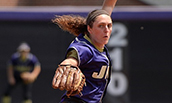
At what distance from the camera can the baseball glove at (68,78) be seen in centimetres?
340

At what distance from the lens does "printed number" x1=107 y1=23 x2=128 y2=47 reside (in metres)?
10.0

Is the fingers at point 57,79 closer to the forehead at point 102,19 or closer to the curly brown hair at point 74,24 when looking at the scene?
the forehead at point 102,19

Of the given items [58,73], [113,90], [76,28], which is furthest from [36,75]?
[58,73]

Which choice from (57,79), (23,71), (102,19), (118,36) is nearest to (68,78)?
(57,79)

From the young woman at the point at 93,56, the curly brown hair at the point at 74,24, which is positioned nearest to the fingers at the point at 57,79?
the young woman at the point at 93,56

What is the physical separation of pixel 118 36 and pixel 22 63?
109 inches

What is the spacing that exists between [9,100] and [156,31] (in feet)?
11.8

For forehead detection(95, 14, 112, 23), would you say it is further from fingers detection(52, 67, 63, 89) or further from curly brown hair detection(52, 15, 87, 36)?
fingers detection(52, 67, 63, 89)

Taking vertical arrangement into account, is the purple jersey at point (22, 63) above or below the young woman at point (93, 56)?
above

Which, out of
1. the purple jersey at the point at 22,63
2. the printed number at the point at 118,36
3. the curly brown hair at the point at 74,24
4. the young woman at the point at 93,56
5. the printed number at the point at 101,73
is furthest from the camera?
the purple jersey at the point at 22,63

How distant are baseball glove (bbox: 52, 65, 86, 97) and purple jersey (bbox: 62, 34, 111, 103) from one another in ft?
0.75

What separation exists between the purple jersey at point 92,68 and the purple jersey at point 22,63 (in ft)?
22.0

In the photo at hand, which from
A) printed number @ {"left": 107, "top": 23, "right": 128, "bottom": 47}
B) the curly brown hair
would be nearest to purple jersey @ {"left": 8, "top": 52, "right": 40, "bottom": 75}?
printed number @ {"left": 107, "top": 23, "right": 128, "bottom": 47}

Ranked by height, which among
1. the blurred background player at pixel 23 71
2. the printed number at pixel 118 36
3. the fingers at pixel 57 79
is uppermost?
the printed number at pixel 118 36
